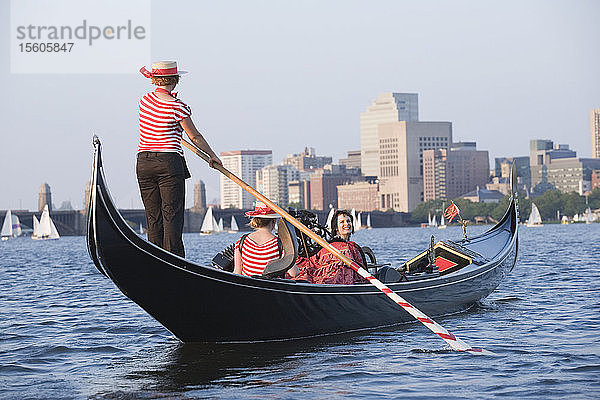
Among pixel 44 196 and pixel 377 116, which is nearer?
pixel 44 196

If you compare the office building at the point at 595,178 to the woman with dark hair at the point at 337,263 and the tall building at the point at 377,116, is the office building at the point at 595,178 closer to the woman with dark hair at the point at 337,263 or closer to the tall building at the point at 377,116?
the tall building at the point at 377,116

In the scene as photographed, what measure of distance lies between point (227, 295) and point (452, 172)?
134726 mm

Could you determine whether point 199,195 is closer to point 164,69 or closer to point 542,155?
point 542,155

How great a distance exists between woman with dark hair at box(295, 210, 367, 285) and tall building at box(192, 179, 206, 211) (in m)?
84.1

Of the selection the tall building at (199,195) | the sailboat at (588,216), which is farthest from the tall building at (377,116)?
the tall building at (199,195)

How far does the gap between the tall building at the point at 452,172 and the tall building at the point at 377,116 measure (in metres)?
24.3

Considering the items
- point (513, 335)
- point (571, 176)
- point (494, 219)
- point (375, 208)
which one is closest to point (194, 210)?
point (494, 219)

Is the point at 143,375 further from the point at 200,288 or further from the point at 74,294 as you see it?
the point at 74,294

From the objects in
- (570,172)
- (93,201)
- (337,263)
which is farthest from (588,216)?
(93,201)

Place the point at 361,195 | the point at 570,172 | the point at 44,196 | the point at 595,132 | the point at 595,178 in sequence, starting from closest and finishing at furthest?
the point at 44,196, the point at 595,178, the point at 361,195, the point at 570,172, the point at 595,132

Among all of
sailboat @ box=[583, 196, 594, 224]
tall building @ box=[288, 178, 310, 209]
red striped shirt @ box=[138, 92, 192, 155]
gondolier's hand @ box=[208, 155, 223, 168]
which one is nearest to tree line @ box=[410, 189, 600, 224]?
sailboat @ box=[583, 196, 594, 224]

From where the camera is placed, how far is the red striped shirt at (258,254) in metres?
8.04

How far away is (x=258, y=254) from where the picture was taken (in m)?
8.04

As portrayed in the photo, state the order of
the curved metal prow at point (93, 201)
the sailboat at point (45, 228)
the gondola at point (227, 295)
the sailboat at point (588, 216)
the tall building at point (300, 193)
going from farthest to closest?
1. the tall building at point (300, 193)
2. the sailboat at point (588, 216)
3. the sailboat at point (45, 228)
4. the gondola at point (227, 295)
5. the curved metal prow at point (93, 201)
